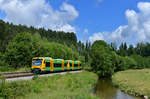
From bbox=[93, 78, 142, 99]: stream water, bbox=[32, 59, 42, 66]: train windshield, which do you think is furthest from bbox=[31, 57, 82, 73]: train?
bbox=[93, 78, 142, 99]: stream water

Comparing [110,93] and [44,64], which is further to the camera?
[44,64]

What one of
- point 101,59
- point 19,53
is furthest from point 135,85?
point 19,53

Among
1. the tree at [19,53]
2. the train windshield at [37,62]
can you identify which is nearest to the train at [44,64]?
the train windshield at [37,62]

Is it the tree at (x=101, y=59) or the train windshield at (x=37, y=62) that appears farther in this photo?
the tree at (x=101, y=59)

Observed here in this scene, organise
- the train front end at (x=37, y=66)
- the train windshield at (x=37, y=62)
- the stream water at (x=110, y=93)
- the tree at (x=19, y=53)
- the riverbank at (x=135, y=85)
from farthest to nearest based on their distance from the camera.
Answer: the tree at (x=19, y=53) → the train windshield at (x=37, y=62) → the train front end at (x=37, y=66) → the riverbank at (x=135, y=85) → the stream water at (x=110, y=93)

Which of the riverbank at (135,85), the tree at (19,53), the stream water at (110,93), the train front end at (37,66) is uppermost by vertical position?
the tree at (19,53)

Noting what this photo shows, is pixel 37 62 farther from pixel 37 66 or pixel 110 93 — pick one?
pixel 110 93

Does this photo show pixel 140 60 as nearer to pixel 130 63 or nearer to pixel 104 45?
pixel 130 63

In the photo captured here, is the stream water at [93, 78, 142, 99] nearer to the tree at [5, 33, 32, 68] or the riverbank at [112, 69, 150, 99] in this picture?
the riverbank at [112, 69, 150, 99]

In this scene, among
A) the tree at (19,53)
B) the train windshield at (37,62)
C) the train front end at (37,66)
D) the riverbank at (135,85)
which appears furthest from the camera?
the tree at (19,53)

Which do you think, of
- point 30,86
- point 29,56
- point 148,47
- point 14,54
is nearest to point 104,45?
point 29,56

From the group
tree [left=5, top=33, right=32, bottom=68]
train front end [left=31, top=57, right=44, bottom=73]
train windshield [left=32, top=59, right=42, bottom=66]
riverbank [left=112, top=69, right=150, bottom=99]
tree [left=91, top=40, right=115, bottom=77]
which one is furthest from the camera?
tree [left=91, top=40, right=115, bottom=77]

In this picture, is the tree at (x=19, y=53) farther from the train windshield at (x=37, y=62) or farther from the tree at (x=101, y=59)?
the tree at (x=101, y=59)

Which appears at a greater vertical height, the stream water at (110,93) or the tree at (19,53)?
the tree at (19,53)
